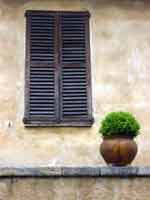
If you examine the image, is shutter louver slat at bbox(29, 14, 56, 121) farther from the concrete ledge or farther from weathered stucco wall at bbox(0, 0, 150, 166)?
the concrete ledge

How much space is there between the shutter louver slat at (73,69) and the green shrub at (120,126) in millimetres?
1613

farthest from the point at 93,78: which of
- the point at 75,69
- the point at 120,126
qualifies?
the point at 120,126

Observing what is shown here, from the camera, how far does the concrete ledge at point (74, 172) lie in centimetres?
843

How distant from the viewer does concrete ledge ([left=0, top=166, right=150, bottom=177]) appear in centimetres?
843

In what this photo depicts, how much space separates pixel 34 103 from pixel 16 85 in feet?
1.30

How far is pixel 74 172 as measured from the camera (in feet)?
27.7

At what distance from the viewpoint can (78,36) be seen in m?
10.9

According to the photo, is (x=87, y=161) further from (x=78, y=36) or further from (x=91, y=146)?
(x=78, y=36)

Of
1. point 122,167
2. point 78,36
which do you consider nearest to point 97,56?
point 78,36

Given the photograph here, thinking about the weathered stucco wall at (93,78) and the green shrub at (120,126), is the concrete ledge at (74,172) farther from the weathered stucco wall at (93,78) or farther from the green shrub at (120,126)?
the weathered stucco wall at (93,78)

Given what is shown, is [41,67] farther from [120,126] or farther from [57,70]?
[120,126]

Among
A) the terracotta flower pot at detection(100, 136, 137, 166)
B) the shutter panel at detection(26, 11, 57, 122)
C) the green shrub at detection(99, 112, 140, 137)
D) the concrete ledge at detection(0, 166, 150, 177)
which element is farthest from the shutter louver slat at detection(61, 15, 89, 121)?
the concrete ledge at detection(0, 166, 150, 177)

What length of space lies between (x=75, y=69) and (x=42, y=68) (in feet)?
1.62

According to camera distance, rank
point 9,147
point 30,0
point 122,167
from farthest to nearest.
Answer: point 30,0 < point 9,147 < point 122,167
